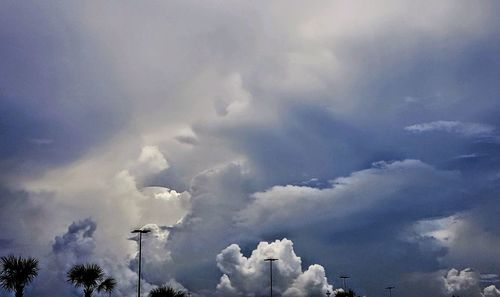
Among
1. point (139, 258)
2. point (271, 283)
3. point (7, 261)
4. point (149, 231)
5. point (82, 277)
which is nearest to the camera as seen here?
point (7, 261)

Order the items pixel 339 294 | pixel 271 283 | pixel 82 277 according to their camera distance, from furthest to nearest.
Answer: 1. pixel 339 294
2. pixel 271 283
3. pixel 82 277

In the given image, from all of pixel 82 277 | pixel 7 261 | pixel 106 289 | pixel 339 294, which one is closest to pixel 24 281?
pixel 7 261

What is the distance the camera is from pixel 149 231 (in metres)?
80.2

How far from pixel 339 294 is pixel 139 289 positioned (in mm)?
62603

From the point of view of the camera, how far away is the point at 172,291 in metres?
66.6

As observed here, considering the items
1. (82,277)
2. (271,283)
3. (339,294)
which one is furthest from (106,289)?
(339,294)

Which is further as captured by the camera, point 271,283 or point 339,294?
Result: point 339,294

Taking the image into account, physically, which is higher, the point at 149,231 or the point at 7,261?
the point at 149,231

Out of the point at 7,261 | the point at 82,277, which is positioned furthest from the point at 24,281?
the point at 82,277

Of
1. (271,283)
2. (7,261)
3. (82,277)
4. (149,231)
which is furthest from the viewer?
(271,283)

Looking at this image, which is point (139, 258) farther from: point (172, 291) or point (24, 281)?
point (24, 281)

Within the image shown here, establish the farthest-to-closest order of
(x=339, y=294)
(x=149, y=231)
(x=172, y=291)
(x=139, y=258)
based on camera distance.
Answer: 1. (x=339, y=294)
2. (x=149, y=231)
3. (x=139, y=258)
4. (x=172, y=291)

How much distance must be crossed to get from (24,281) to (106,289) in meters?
12.5

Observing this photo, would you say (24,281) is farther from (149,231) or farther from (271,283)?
(271,283)
